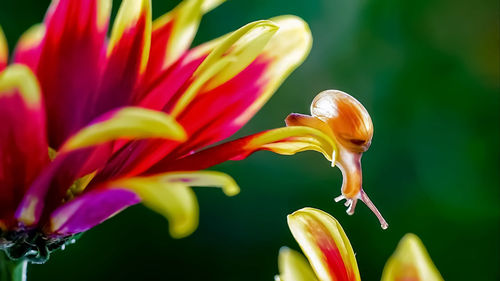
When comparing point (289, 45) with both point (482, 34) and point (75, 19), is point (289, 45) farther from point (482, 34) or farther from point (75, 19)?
point (482, 34)

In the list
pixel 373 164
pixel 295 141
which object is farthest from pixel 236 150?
pixel 373 164

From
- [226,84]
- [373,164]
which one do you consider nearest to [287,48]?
[226,84]

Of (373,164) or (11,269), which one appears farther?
(373,164)

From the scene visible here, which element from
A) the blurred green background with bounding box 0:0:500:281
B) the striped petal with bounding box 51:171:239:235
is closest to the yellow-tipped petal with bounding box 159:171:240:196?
the striped petal with bounding box 51:171:239:235

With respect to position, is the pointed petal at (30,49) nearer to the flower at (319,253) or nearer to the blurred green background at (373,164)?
the flower at (319,253)

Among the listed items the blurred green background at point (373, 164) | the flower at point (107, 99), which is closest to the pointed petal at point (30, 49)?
the flower at point (107, 99)

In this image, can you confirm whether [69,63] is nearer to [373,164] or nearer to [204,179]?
[204,179]
